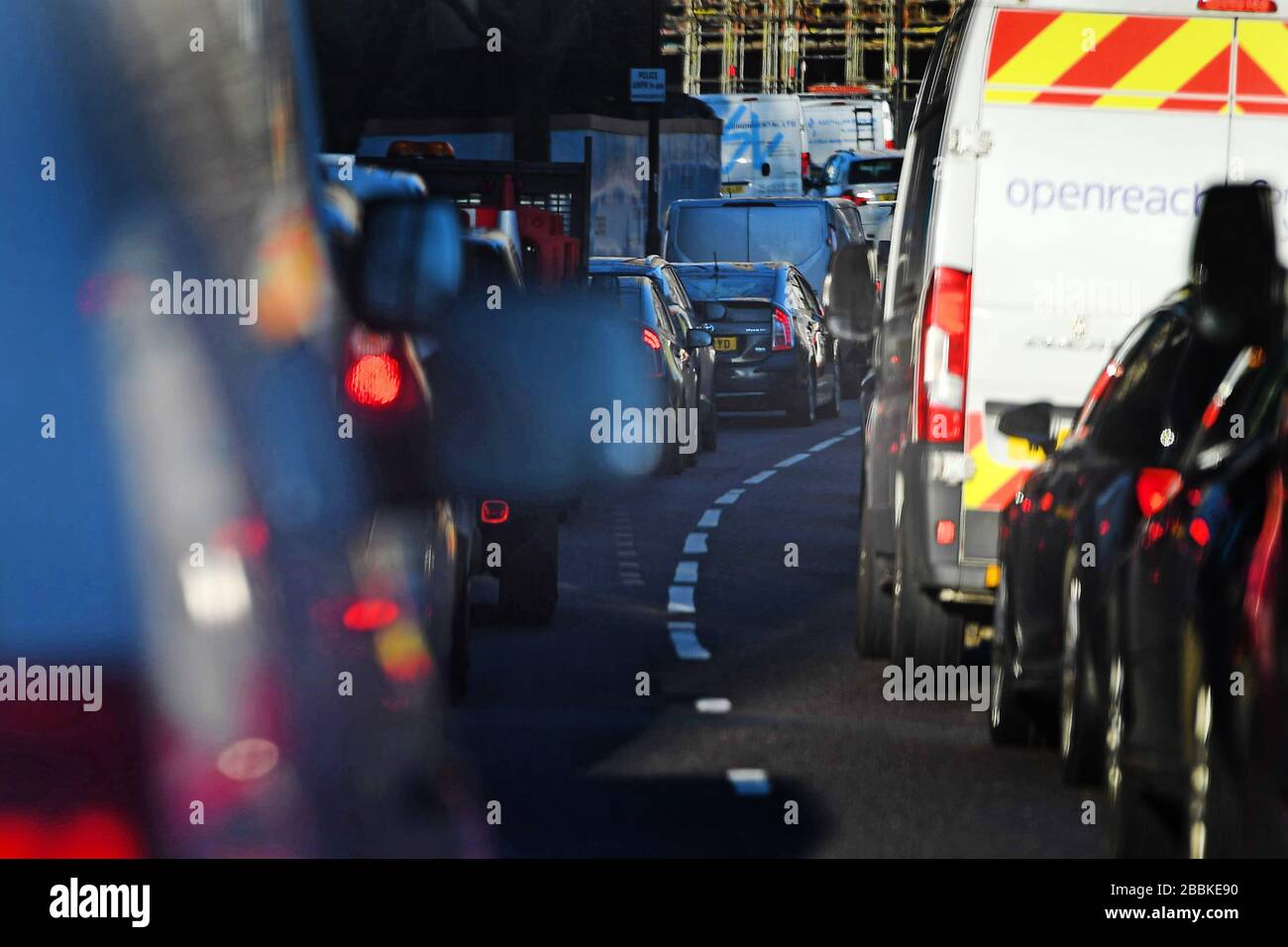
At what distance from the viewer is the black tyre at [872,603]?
34.7ft

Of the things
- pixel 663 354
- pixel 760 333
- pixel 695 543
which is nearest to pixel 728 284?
pixel 760 333

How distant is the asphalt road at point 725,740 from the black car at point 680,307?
23.4 feet

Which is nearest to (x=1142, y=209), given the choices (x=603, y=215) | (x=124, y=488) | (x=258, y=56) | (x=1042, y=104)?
(x=1042, y=104)

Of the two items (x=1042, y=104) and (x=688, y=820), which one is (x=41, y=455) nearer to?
(x=688, y=820)

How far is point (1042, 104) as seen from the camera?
920cm

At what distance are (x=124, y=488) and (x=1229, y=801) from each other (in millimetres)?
2408

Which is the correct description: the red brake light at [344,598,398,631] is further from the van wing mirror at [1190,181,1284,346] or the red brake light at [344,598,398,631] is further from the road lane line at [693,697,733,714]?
the road lane line at [693,697,733,714]

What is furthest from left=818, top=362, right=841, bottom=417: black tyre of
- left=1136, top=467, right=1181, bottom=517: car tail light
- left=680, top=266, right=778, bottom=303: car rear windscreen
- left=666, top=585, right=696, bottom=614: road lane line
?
left=1136, top=467, right=1181, bottom=517: car tail light

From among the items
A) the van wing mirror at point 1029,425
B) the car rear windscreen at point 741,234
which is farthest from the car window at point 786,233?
the van wing mirror at point 1029,425

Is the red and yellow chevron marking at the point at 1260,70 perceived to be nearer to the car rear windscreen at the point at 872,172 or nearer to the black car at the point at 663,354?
the black car at the point at 663,354

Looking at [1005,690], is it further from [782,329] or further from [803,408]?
[803,408]

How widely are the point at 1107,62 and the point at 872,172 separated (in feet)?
138

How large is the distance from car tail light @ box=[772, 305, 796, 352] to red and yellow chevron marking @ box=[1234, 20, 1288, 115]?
684 inches

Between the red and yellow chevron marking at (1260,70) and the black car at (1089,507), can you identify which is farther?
the red and yellow chevron marking at (1260,70)
